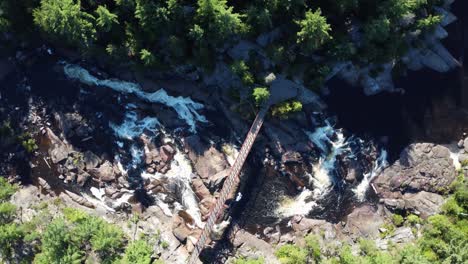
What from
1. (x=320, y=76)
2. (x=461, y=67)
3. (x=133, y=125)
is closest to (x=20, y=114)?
(x=133, y=125)

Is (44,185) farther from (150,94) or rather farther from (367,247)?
(367,247)

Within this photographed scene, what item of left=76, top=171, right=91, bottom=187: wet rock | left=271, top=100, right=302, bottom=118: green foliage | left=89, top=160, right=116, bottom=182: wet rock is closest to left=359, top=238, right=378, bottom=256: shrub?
left=271, top=100, right=302, bottom=118: green foliage

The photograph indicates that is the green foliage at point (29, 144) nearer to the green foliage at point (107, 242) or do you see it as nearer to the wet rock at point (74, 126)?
the wet rock at point (74, 126)

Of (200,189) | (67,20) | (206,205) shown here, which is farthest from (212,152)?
(67,20)

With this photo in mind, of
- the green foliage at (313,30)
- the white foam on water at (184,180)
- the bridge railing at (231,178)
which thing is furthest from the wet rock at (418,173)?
the white foam on water at (184,180)

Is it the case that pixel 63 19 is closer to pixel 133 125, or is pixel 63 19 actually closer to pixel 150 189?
pixel 133 125

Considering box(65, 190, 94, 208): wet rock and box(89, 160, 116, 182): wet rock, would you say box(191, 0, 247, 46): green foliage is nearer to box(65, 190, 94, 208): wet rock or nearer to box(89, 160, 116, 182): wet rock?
box(89, 160, 116, 182): wet rock
